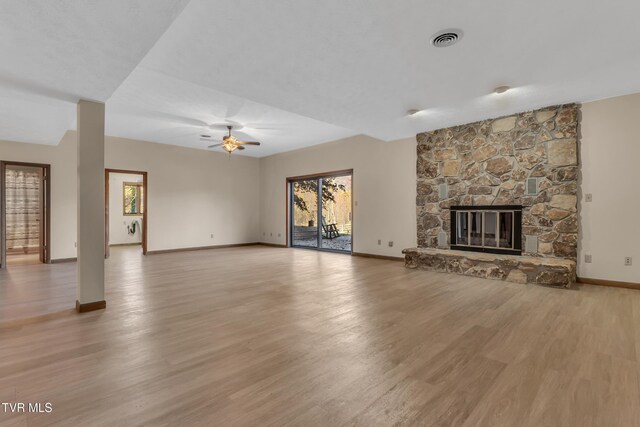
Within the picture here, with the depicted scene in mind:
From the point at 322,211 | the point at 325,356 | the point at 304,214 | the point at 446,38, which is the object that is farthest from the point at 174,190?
the point at 446,38

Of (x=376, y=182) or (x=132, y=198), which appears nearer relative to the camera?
→ (x=376, y=182)

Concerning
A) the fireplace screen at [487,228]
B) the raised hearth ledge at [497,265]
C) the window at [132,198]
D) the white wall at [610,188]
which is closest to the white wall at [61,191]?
the window at [132,198]

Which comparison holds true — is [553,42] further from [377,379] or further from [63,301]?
[63,301]

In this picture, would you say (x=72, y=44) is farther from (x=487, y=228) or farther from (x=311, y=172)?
(x=311, y=172)

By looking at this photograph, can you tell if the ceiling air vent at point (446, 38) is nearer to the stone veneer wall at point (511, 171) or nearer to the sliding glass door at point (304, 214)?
the stone veneer wall at point (511, 171)

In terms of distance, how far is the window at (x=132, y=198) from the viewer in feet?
33.7

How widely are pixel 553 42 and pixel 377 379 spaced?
3.26 meters

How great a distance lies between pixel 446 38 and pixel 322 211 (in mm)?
6116

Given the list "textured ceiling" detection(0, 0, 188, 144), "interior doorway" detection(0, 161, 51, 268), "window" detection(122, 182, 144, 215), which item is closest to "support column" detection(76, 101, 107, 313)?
"textured ceiling" detection(0, 0, 188, 144)

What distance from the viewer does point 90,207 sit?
336cm

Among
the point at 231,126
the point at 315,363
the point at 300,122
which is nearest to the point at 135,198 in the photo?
the point at 231,126

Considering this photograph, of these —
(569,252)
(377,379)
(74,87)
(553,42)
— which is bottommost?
(377,379)

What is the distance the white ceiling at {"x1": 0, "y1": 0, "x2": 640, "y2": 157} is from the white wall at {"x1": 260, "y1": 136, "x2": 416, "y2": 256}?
1852mm

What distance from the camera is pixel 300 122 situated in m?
6.08
